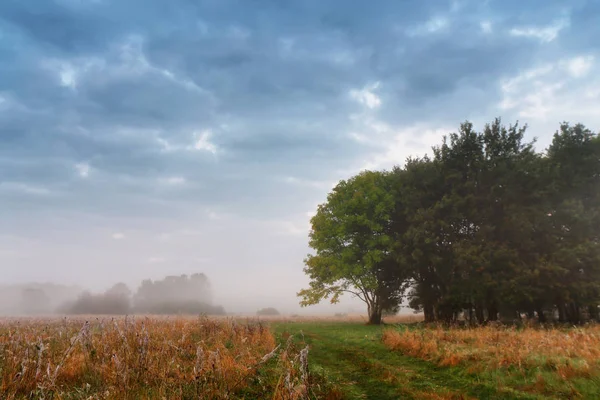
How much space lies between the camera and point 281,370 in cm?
895

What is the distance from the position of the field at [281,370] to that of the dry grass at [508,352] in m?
0.04

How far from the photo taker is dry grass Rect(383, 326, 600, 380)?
10.5 m

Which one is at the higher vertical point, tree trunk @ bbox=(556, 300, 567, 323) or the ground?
the ground

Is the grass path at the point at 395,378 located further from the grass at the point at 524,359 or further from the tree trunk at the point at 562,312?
the tree trunk at the point at 562,312

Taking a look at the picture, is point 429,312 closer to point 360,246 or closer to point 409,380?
point 360,246

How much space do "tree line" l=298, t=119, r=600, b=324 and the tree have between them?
0.35 feet

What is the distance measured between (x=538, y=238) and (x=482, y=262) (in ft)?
18.6

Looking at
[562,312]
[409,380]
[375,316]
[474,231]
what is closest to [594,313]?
[562,312]

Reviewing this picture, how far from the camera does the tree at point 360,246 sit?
34344 millimetres

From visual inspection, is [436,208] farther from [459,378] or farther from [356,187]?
[459,378]

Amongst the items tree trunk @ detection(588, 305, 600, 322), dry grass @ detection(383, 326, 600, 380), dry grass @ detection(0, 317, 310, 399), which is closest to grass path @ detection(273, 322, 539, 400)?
dry grass @ detection(383, 326, 600, 380)

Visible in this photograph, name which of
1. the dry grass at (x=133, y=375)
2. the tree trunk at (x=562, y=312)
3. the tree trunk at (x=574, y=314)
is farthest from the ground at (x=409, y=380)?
the tree trunk at (x=574, y=314)

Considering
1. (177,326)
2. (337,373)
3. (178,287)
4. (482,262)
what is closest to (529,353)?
(337,373)

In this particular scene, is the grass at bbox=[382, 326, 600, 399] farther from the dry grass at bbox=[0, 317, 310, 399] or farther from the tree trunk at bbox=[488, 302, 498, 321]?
the tree trunk at bbox=[488, 302, 498, 321]
